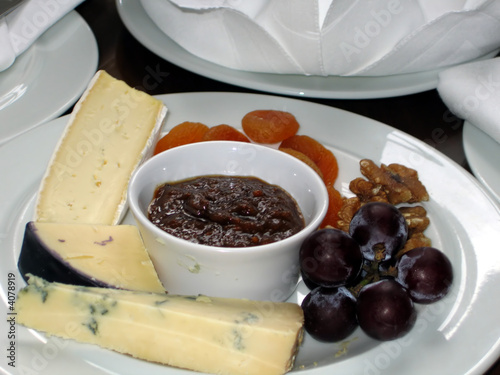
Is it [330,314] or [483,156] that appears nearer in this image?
[330,314]

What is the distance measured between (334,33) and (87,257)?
2.68ft

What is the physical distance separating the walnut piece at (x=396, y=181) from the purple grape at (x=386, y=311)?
0.35 metres

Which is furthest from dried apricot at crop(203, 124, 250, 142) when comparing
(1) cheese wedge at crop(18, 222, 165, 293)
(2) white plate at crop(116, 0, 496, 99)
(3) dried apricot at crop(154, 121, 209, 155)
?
(1) cheese wedge at crop(18, 222, 165, 293)

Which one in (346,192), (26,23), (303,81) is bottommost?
(346,192)

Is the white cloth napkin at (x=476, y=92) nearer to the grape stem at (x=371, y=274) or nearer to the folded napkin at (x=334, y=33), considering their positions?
the folded napkin at (x=334, y=33)

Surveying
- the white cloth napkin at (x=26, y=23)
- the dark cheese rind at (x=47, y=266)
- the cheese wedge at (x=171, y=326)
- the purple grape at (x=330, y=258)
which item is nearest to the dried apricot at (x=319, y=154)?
the purple grape at (x=330, y=258)

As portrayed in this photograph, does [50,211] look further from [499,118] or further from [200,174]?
[499,118]

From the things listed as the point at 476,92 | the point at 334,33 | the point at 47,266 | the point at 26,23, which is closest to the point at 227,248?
the point at 47,266

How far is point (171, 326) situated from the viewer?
904 mm

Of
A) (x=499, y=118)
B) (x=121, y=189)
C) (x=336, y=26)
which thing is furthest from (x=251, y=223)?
(x=499, y=118)

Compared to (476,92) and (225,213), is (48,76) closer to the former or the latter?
(225,213)

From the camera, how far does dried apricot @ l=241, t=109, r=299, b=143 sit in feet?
4.47

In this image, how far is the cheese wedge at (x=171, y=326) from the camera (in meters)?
0.89

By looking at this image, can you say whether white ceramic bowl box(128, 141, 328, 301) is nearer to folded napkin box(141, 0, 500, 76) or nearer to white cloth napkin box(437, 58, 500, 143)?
Answer: folded napkin box(141, 0, 500, 76)
